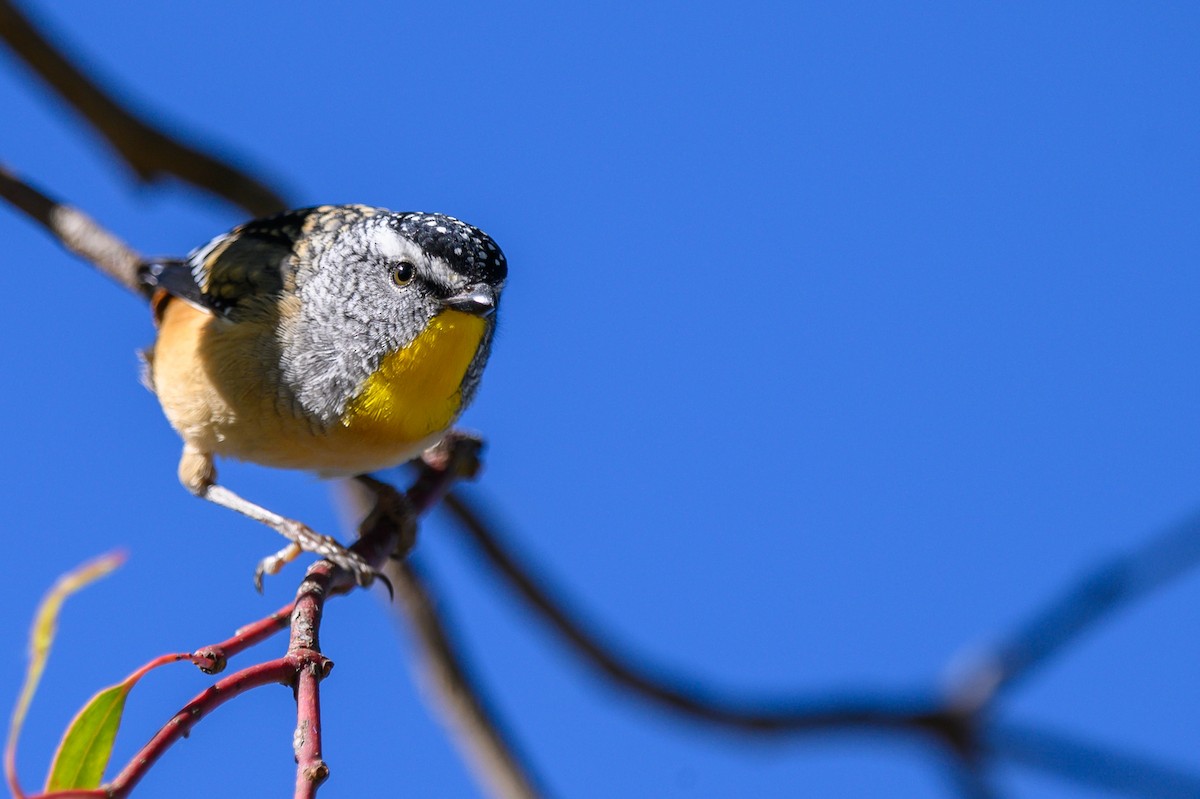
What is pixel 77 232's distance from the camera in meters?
4.93

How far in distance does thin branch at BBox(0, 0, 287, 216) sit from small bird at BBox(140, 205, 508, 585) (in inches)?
50.3

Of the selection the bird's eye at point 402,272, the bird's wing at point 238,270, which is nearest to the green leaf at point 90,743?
the bird's eye at point 402,272

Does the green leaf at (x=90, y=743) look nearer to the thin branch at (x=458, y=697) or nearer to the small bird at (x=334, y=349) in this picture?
the small bird at (x=334, y=349)

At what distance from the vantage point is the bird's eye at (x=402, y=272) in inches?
169

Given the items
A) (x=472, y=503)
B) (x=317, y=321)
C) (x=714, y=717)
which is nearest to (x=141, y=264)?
(x=317, y=321)

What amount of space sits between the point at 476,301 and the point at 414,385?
381 mm

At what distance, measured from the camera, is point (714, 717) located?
19.2 feet

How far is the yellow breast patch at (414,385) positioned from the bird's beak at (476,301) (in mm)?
66

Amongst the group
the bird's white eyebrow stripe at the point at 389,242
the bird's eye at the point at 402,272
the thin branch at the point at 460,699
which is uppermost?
the bird's white eyebrow stripe at the point at 389,242

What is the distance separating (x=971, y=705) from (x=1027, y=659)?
0.37 meters

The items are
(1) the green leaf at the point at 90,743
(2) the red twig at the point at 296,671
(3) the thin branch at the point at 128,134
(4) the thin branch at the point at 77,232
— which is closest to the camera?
(2) the red twig at the point at 296,671

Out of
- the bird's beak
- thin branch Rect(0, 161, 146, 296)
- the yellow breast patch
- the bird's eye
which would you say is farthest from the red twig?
thin branch Rect(0, 161, 146, 296)

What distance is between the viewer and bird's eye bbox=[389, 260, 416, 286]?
430cm

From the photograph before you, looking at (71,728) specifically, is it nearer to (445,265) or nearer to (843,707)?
(445,265)
